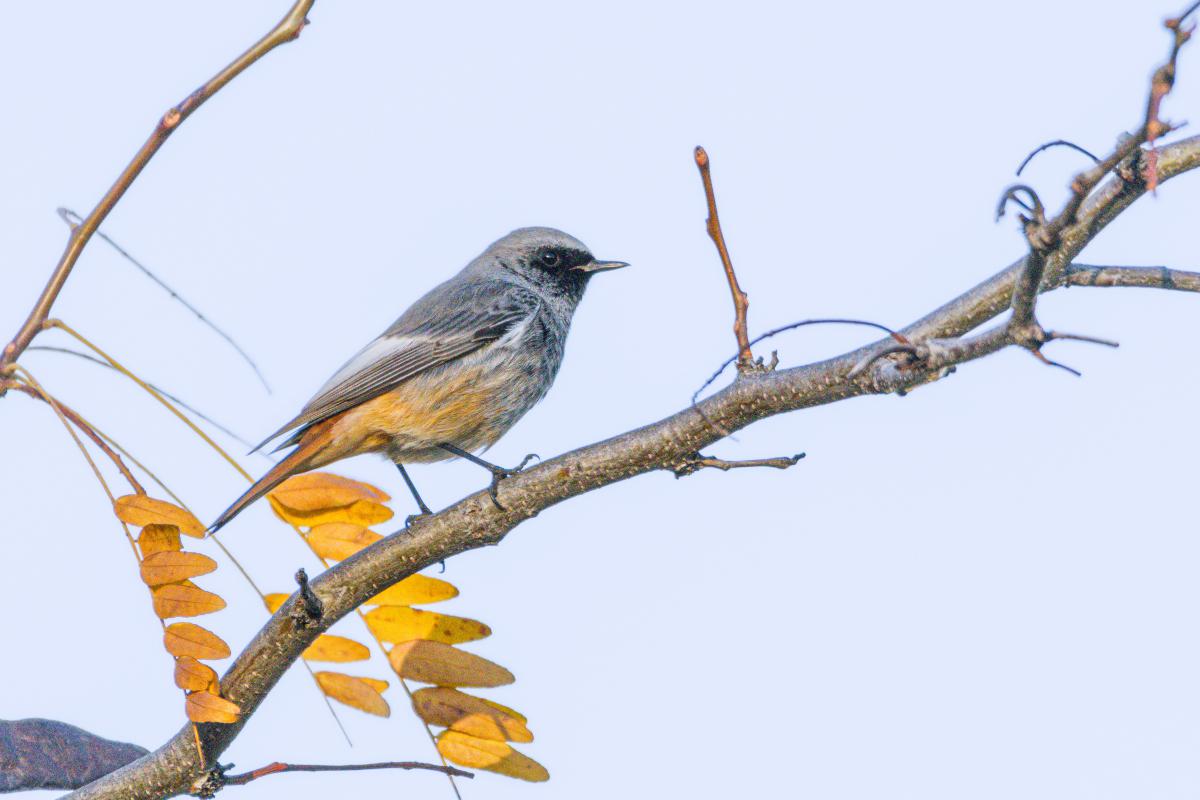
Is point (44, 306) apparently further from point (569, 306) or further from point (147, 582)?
point (569, 306)

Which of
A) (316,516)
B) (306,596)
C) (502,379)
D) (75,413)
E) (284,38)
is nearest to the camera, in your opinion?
(284,38)

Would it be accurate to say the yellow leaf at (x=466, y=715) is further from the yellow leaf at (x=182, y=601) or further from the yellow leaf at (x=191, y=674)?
the yellow leaf at (x=182, y=601)

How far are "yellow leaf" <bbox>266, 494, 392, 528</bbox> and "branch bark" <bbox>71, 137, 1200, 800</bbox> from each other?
0.26 m

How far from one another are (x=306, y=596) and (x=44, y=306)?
111 centimetres

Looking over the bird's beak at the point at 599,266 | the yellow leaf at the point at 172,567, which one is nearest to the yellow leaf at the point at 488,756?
the yellow leaf at the point at 172,567

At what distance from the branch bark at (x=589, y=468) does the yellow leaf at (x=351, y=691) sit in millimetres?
328

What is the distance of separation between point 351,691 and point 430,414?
7.80 feet

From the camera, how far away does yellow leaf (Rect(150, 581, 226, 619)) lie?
3.39 metres

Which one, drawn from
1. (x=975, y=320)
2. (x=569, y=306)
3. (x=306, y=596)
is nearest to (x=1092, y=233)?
(x=975, y=320)

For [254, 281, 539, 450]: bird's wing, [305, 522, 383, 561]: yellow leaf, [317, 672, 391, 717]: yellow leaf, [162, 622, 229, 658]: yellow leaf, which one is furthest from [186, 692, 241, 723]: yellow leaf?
[254, 281, 539, 450]: bird's wing

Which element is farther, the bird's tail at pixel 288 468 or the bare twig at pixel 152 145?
the bird's tail at pixel 288 468

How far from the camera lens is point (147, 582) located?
3381mm

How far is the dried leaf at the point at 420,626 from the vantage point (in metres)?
4.09

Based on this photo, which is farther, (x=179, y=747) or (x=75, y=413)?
(x=179, y=747)
